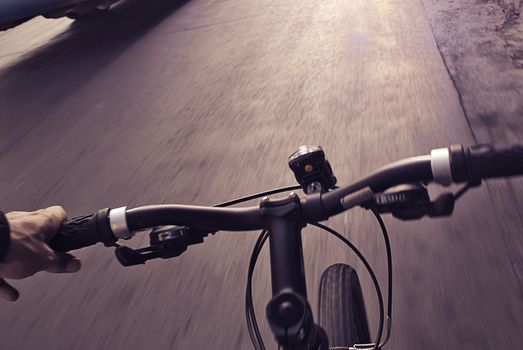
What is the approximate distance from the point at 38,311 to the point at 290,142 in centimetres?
208

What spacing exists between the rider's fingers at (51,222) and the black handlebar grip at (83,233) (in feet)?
0.05

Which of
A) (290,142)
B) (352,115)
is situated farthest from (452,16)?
(290,142)

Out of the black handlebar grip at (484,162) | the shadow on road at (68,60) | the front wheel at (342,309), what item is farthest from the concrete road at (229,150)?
the black handlebar grip at (484,162)

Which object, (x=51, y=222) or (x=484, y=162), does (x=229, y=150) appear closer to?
(x=51, y=222)

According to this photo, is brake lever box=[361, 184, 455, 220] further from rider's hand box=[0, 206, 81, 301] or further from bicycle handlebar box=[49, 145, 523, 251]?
rider's hand box=[0, 206, 81, 301]

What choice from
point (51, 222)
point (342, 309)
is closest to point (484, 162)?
point (342, 309)

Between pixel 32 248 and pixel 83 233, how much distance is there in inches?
4.4

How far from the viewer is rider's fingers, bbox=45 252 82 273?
142cm

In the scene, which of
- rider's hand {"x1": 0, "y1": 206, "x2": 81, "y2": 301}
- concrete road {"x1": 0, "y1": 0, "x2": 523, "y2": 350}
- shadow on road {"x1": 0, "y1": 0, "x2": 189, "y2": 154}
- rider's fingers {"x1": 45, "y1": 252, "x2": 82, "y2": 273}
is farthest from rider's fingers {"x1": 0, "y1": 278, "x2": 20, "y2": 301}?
shadow on road {"x1": 0, "y1": 0, "x2": 189, "y2": 154}

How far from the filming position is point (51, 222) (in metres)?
1.44

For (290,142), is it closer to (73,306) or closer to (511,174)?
(73,306)

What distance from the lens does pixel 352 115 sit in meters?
4.86

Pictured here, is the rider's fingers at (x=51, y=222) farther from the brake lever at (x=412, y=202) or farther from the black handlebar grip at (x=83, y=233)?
the brake lever at (x=412, y=202)

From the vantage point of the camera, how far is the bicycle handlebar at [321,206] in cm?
121
